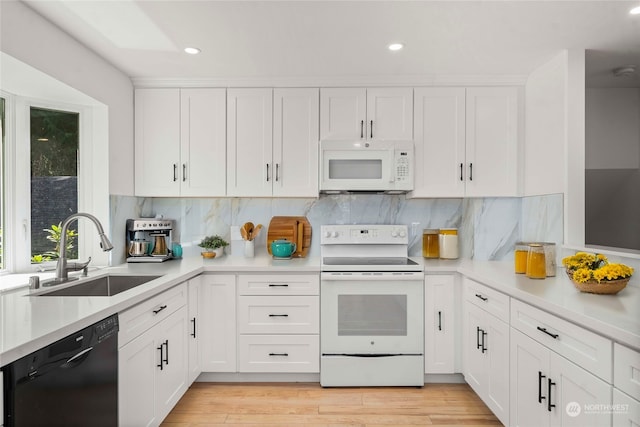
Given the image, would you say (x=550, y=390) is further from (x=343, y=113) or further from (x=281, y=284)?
(x=343, y=113)

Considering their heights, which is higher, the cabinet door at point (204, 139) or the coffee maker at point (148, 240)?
the cabinet door at point (204, 139)

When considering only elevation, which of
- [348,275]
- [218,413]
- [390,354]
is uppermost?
[348,275]

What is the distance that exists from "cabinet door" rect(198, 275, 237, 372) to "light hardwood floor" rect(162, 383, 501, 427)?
0.18 metres

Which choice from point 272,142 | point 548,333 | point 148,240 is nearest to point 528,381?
point 548,333

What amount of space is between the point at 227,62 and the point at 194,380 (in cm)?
221

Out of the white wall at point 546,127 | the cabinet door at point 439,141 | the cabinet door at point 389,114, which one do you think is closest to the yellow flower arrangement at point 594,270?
the white wall at point 546,127

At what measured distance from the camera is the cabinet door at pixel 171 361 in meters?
2.07

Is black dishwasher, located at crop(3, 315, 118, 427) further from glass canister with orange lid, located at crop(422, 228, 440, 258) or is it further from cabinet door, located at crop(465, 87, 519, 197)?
cabinet door, located at crop(465, 87, 519, 197)

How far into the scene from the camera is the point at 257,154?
299cm

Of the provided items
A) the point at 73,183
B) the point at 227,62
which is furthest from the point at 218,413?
the point at 227,62

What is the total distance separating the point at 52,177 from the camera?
2.53 meters

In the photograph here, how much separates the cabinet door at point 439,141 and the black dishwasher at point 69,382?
2.28m

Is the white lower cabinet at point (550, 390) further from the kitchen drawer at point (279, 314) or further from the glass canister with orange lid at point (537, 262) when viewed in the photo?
the kitchen drawer at point (279, 314)

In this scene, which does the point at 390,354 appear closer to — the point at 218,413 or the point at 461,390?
the point at 461,390
